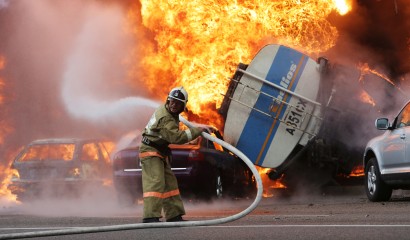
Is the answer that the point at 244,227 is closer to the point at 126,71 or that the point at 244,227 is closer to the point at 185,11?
the point at 185,11

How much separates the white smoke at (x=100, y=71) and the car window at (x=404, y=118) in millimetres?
9230

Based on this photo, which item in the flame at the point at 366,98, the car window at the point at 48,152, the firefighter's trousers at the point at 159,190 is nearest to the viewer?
the firefighter's trousers at the point at 159,190

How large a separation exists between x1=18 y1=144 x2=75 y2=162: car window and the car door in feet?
20.3

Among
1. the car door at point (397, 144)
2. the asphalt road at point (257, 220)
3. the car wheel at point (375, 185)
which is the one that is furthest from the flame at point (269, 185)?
the car door at point (397, 144)

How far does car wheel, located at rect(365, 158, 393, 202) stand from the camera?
53.4 ft

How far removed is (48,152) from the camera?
19422 millimetres

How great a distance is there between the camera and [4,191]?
22719mm

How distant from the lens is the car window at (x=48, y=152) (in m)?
19.2

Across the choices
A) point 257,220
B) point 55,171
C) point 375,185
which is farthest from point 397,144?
point 55,171

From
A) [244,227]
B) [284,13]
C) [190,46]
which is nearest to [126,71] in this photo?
[190,46]

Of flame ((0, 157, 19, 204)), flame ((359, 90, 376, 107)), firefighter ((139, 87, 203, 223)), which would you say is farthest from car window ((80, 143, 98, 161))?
firefighter ((139, 87, 203, 223))

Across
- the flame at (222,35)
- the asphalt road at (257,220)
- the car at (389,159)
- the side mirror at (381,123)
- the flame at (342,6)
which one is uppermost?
the flame at (342,6)

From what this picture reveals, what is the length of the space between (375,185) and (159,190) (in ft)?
17.3

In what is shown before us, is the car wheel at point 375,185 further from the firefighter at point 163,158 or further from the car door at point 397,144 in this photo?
the firefighter at point 163,158
